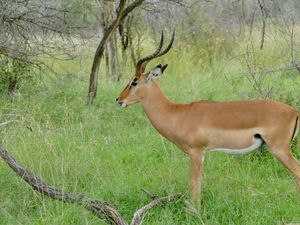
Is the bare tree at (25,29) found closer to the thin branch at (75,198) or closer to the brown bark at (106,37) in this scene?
the brown bark at (106,37)

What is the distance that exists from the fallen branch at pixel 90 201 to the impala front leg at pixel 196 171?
0.14 metres

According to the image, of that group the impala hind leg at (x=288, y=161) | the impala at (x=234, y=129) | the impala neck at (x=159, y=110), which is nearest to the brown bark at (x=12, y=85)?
the impala neck at (x=159, y=110)

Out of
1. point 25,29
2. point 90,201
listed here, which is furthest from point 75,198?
point 25,29

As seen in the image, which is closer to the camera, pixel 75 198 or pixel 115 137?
pixel 75 198

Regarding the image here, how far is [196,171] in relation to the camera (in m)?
4.31

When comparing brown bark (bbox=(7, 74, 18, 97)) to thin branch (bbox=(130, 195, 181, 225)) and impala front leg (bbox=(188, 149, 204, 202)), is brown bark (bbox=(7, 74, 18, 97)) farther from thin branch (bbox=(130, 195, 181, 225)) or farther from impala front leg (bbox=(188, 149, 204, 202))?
thin branch (bbox=(130, 195, 181, 225))

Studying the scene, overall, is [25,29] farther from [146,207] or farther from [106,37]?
[146,207]

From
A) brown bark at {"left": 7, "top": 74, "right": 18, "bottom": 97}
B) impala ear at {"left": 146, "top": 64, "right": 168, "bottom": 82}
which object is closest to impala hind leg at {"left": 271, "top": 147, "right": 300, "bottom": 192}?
impala ear at {"left": 146, "top": 64, "right": 168, "bottom": 82}

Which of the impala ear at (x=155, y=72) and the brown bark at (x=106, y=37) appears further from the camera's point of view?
the brown bark at (x=106, y=37)

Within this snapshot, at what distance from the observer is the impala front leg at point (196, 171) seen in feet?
13.9

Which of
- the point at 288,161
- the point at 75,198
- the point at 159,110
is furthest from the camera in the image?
the point at 159,110

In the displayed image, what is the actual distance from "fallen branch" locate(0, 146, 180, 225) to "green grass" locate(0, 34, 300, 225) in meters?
0.06

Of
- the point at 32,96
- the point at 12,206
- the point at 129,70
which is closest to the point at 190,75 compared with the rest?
the point at 129,70

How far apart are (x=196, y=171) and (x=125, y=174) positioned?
79cm
